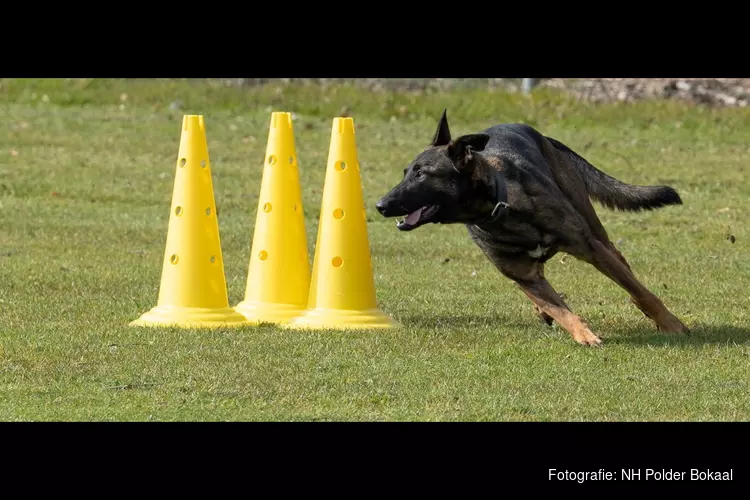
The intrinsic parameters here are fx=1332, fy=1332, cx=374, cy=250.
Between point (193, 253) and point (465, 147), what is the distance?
1919 millimetres

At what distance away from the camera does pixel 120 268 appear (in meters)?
10.9

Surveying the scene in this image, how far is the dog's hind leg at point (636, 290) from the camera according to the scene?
8477mm

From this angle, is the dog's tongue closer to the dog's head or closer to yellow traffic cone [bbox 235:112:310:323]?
the dog's head

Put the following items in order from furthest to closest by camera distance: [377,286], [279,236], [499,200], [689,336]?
[377,286]
[279,236]
[689,336]
[499,200]

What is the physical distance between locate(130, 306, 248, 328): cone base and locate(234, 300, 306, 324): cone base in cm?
14

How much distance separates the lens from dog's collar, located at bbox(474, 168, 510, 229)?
8.01 meters

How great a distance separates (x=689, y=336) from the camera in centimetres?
839

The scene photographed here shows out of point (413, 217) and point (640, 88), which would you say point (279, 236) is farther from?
point (640, 88)

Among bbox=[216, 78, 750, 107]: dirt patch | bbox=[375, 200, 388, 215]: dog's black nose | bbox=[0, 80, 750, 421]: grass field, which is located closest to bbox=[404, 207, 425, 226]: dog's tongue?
bbox=[375, 200, 388, 215]: dog's black nose

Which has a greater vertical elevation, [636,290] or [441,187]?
[441,187]

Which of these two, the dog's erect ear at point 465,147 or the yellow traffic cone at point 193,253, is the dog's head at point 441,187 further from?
the yellow traffic cone at point 193,253

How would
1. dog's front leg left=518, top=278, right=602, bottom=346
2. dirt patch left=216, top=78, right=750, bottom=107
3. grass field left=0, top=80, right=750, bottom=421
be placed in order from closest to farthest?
grass field left=0, top=80, right=750, bottom=421 < dog's front leg left=518, top=278, right=602, bottom=346 < dirt patch left=216, top=78, right=750, bottom=107

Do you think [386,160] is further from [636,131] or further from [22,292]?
[22,292]

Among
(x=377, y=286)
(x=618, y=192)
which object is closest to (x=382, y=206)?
(x=618, y=192)
